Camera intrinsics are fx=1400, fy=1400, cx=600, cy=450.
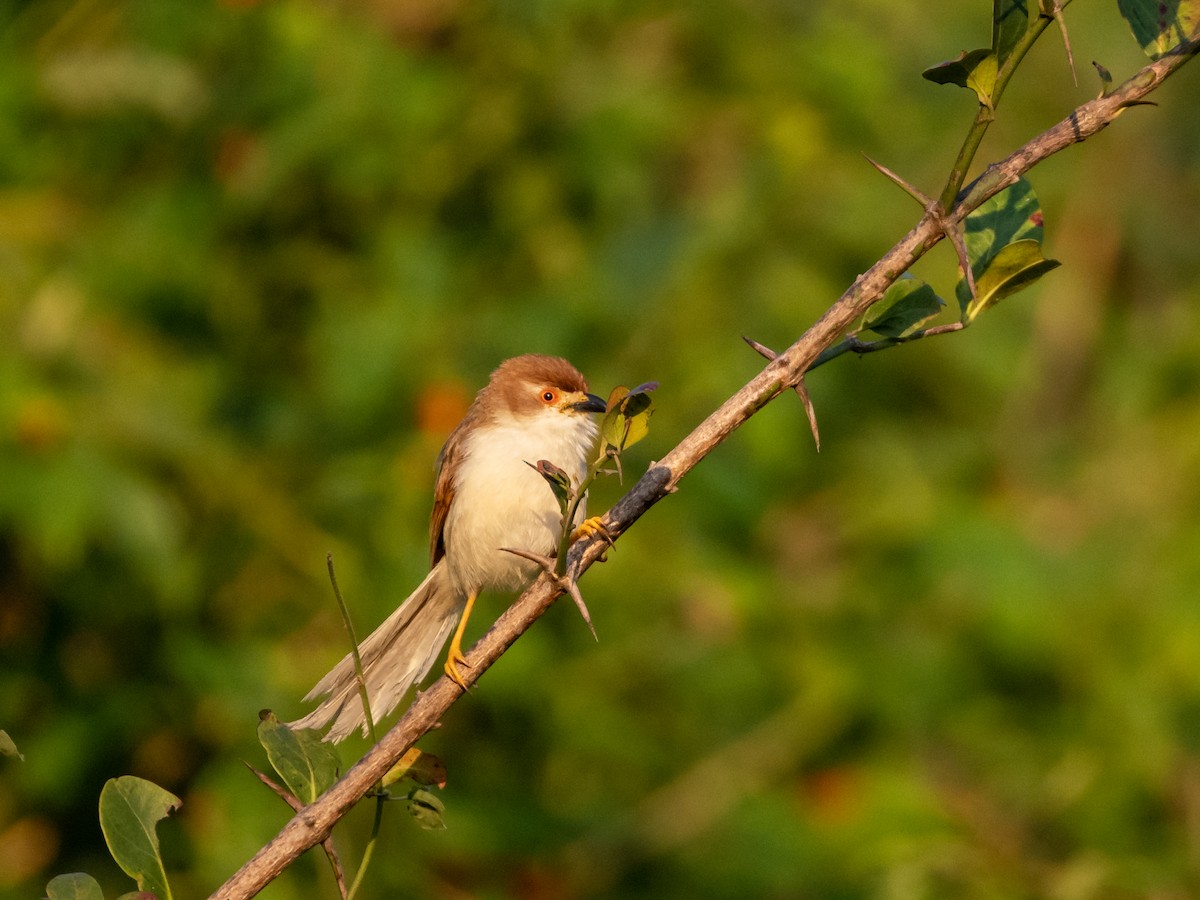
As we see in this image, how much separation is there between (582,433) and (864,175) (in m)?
2.83

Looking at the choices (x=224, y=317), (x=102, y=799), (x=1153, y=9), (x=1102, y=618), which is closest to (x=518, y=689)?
(x=224, y=317)

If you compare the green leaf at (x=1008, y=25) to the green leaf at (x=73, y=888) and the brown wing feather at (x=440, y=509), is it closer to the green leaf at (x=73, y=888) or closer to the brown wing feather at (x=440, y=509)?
the green leaf at (x=73, y=888)

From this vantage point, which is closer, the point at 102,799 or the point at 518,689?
the point at 102,799

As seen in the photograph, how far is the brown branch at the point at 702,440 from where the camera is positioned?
194cm

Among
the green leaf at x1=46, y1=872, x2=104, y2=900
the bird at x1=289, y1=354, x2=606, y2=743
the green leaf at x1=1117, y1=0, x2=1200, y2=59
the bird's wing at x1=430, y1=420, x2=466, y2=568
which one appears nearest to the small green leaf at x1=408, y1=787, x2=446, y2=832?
the green leaf at x1=46, y1=872, x2=104, y2=900

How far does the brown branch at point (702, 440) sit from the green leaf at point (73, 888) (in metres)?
0.16

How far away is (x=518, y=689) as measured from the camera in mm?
6129

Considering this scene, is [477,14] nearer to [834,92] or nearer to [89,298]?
[834,92]

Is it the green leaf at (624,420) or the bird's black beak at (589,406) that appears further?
the bird's black beak at (589,406)

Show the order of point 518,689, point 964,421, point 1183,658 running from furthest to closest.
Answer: point 964,421
point 1183,658
point 518,689

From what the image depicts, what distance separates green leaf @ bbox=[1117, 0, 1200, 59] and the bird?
2196mm

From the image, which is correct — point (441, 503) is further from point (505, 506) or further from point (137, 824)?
point (137, 824)

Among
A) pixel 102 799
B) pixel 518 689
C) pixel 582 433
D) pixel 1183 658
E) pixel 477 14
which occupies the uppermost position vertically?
pixel 477 14

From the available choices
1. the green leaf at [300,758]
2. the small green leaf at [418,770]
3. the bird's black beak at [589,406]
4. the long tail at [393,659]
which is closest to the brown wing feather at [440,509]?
the long tail at [393,659]
